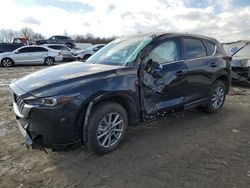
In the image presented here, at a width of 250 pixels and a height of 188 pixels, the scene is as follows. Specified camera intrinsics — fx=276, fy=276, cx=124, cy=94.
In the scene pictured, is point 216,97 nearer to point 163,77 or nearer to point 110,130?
point 163,77

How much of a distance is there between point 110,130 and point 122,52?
148 centimetres

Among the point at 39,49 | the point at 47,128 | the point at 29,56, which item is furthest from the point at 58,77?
the point at 39,49

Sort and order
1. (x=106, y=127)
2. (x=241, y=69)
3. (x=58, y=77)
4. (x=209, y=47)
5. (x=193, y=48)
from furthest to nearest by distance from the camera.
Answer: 1. (x=241, y=69)
2. (x=209, y=47)
3. (x=193, y=48)
4. (x=106, y=127)
5. (x=58, y=77)

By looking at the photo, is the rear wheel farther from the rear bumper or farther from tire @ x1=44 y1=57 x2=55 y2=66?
the rear bumper

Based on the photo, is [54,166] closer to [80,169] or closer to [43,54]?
[80,169]

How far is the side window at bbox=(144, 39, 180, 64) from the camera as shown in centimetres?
473

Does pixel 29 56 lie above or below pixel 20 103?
above

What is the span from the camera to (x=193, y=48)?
18.3 ft

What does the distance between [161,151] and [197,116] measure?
84.4 inches

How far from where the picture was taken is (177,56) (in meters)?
5.14

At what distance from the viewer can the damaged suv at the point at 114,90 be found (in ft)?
11.8

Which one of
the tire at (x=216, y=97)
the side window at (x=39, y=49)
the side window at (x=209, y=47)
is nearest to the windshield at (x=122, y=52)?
the side window at (x=209, y=47)

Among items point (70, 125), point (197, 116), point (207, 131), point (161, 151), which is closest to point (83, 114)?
point (70, 125)

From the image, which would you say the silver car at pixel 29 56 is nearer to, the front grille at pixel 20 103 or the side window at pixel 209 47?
the side window at pixel 209 47
